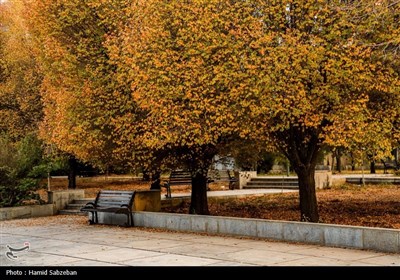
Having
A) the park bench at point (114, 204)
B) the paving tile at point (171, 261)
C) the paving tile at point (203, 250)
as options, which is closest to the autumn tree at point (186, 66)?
the park bench at point (114, 204)

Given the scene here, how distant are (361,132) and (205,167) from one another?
19.9 ft

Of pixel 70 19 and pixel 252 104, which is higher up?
pixel 70 19

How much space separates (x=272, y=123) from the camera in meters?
15.0

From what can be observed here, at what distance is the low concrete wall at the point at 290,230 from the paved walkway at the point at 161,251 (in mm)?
260

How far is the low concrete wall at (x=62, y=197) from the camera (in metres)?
22.2

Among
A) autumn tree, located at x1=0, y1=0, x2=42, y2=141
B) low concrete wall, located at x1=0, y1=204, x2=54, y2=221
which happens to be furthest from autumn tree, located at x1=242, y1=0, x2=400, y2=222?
autumn tree, located at x1=0, y1=0, x2=42, y2=141

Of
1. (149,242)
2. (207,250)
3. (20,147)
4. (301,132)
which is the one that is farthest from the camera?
(20,147)

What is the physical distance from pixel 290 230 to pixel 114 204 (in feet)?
21.1

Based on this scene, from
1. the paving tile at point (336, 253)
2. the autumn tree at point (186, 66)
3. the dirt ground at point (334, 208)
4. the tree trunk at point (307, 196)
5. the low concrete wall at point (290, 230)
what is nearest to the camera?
the paving tile at point (336, 253)

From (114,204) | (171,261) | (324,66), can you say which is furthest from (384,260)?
(114,204)

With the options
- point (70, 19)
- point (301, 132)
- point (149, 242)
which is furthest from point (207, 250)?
point (70, 19)

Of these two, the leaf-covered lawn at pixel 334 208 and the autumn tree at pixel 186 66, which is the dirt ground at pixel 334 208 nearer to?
the leaf-covered lawn at pixel 334 208

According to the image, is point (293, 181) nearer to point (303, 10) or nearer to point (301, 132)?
point (301, 132)
